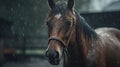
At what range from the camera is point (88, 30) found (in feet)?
18.2

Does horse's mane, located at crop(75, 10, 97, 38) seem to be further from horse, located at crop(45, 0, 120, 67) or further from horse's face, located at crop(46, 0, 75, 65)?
horse's face, located at crop(46, 0, 75, 65)

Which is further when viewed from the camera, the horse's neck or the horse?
the horse's neck

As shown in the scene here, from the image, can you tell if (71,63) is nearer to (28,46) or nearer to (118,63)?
(118,63)

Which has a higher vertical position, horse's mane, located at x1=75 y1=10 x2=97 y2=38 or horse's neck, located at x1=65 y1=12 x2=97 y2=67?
horse's mane, located at x1=75 y1=10 x2=97 y2=38

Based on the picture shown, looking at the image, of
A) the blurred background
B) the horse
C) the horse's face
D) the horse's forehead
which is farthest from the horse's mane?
the blurred background

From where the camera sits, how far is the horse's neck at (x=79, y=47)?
533 centimetres

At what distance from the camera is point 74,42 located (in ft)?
17.3

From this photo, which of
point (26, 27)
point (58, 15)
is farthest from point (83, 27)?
point (26, 27)

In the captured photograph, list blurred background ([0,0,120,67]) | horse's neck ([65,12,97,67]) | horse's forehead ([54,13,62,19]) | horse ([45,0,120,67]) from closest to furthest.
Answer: horse ([45,0,120,67]), horse's forehead ([54,13,62,19]), horse's neck ([65,12,97,67]), blurred background ([0,0,120,67])

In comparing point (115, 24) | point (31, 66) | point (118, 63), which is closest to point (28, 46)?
point (31, 66)

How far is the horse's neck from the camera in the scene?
17.5 ft

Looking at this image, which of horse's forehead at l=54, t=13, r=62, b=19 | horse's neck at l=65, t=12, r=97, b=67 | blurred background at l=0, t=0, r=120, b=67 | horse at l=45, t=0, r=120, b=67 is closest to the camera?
horse at l=45, t=0, r=120, b=67

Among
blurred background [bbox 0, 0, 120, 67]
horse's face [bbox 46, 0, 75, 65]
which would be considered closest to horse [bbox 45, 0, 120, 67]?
horse's face [bbox 46, 0, 75, 65]

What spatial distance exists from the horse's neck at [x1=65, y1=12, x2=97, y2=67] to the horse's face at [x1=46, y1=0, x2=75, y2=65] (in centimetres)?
33
